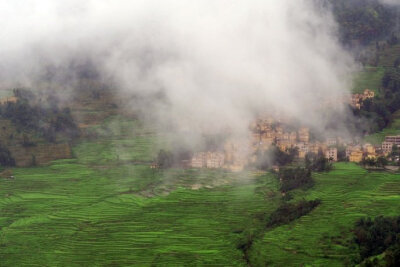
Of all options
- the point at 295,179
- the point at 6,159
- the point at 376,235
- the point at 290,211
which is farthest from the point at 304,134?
the point at 6,159

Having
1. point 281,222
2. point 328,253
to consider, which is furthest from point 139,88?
point 328,253

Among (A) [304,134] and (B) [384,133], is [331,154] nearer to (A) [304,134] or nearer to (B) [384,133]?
(A) [304,134]

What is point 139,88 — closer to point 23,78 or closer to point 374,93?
point 23,78

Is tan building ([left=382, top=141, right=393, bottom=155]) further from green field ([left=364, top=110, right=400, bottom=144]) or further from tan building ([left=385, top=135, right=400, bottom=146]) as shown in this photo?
green field ([left=364, top=110, right=400, bottom=144])

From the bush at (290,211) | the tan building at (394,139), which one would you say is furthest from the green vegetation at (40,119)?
the tan building at (394,139)

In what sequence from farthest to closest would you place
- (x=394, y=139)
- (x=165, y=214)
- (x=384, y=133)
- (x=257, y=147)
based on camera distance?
(x=384, y=133), (x=257, y=147), (x=394, y=139), (x=165, y=214)

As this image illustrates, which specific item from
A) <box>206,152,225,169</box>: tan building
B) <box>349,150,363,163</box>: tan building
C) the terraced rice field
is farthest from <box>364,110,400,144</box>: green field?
<box>206,152,225,169</box>: tan building

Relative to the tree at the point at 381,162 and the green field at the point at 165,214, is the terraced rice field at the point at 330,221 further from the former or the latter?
the tree at the point at 381,162
